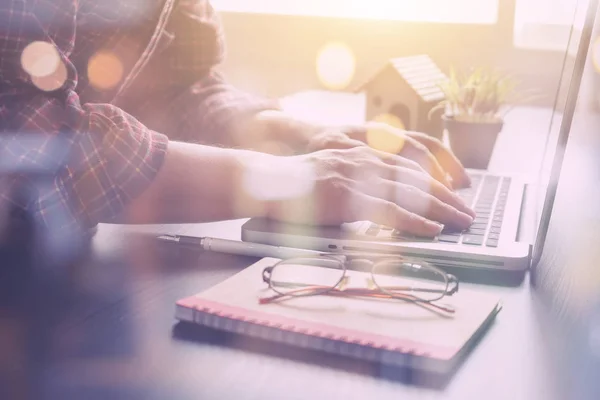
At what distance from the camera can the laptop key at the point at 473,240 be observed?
29.8 inches

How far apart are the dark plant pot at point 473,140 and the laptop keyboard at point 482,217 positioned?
0.42 ft

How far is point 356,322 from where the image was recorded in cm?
55

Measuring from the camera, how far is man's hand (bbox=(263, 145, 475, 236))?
0.79 meters

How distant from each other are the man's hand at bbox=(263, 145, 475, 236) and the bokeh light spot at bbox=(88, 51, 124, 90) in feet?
1.16

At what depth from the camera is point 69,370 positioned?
51 centimetres

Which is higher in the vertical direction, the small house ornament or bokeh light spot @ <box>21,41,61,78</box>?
bokeh light spot @ <box>21,41,61,78</box>

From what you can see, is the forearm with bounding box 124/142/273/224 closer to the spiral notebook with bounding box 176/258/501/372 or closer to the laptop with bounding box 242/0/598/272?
the laptop with bounding box 242/0/598/272

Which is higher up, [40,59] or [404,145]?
[40,59]

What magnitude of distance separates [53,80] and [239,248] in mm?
276

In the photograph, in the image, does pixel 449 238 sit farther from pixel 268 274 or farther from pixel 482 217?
pixel 268 274

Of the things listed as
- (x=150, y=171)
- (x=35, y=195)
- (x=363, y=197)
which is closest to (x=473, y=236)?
(x=363, y=197)

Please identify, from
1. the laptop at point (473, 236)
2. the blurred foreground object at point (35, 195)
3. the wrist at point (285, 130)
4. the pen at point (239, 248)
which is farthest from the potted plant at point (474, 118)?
the blurred foreground object at point (35, 195)

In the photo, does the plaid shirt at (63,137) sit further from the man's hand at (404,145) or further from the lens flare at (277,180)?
the man's hand at (404,145)

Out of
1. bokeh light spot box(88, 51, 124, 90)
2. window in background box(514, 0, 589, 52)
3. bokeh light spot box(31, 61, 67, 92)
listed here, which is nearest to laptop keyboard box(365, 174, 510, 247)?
bokeh light spot box(31, 61, 67, 92)
